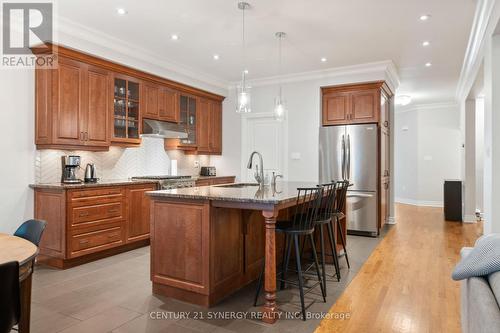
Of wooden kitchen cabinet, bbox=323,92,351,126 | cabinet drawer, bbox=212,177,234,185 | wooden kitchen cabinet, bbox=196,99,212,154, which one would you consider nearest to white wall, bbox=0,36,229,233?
wooden kitchen cabinet, bbox=196,99,212,154

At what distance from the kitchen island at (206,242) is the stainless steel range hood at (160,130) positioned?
2318 mm

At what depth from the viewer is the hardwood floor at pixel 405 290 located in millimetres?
2504

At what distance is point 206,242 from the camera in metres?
2.71

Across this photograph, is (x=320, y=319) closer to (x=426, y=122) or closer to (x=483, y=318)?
(x=483, y=318)

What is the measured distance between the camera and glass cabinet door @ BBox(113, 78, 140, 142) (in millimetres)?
4758

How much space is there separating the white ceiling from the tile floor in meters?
2.82

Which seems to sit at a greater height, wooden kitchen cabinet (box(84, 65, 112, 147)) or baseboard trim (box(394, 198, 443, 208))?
wooden kitchen cabinet (box(84, 65, 112, 147))

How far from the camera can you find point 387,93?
20.3 ft

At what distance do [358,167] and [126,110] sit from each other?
3.76 metres

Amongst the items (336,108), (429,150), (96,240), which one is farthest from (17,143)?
(429,150)

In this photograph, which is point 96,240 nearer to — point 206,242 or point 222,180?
point 206,242

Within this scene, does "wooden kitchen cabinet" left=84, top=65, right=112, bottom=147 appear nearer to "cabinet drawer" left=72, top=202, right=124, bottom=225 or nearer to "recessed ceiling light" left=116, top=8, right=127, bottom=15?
"cabinet drawer" left=72, top=202, right=124, bottom=225

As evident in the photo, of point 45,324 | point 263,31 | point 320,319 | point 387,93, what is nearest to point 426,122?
point 387,93

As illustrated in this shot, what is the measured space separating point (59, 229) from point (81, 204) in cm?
35
